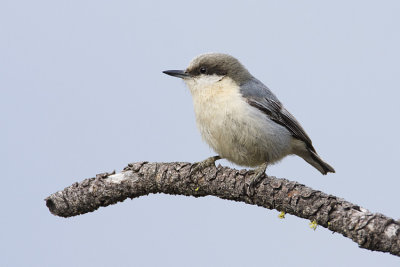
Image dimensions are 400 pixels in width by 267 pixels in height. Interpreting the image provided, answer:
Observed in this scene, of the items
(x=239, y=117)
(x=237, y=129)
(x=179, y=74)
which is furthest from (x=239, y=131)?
(x=179, y=74)

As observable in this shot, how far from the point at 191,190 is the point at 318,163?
220 centimetres

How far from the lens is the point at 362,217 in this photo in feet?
12.3

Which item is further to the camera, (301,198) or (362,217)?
(301,198)

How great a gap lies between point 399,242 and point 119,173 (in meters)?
2.69

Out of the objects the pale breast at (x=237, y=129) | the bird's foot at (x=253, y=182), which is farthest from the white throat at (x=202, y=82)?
the bird's foot at (x=253, y=182)

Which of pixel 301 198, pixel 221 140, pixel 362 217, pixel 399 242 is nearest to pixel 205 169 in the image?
pixel 221 140

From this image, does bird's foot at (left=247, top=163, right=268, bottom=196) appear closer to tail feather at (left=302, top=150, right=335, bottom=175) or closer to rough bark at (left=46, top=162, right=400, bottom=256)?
rough bark at (left=46, top=162, right=400, bottom=256)

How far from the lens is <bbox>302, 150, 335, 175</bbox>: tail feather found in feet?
20.9

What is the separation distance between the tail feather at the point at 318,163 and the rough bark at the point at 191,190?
1.81 meters

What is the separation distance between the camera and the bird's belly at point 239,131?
17.8ft

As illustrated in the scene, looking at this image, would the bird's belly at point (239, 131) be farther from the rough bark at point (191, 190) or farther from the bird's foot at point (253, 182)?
the bird's foot at point (253, 182)

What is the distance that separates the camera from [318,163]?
21.2ft

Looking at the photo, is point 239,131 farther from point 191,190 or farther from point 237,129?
point 191,190

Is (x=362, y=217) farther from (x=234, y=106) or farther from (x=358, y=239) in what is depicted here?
(x=234, y=106)
